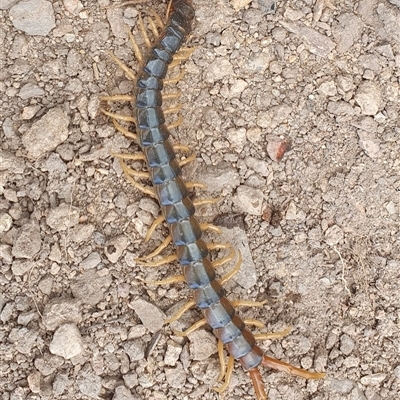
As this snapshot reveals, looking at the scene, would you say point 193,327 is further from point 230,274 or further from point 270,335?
point 270,335

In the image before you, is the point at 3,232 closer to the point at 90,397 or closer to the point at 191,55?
the point at 90,397

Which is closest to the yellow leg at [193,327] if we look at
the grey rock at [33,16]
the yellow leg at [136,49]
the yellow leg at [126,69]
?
the yellow leg at [126,69]

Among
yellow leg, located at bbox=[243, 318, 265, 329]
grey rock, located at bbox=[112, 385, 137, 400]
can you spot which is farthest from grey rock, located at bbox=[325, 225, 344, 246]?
grey rock, located at bbox=[112, 385, 137, 400]

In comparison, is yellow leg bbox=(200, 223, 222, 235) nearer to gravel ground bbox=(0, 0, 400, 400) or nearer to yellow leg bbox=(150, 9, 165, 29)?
gravel ground bbox=(0, 0, 400, 400)

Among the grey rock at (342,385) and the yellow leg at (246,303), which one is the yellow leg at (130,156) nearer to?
the yellow leg at (246,303)

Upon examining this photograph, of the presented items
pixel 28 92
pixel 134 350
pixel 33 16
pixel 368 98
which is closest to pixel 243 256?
pixel 134 350
